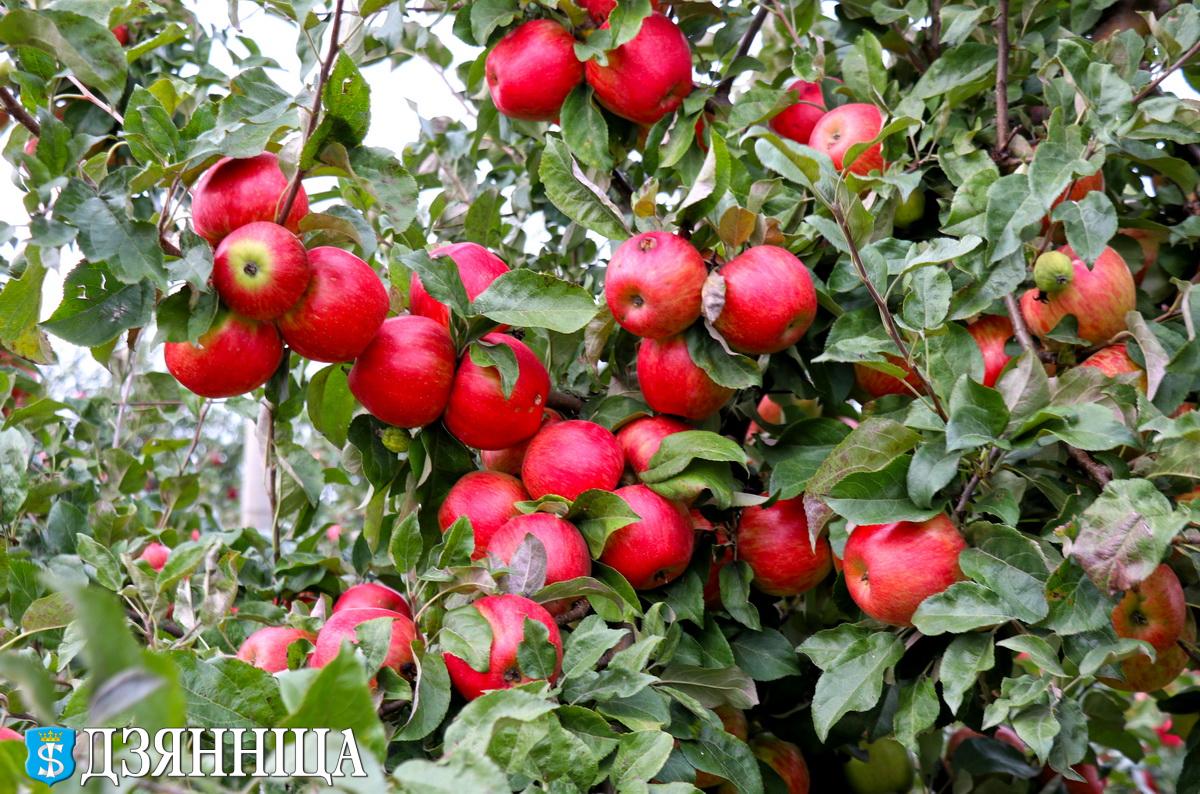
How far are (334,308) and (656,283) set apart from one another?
1.16ft

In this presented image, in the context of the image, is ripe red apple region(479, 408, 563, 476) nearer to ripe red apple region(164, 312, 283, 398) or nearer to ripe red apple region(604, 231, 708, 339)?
ripe red apple region(604, 231, 708, 339)

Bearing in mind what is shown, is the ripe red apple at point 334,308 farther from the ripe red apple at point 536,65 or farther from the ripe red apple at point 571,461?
the ripe red apple at point 536,65

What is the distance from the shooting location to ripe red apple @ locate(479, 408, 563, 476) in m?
1.31

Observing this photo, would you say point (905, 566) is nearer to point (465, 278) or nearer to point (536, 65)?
point (465, 278)

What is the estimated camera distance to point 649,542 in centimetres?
115

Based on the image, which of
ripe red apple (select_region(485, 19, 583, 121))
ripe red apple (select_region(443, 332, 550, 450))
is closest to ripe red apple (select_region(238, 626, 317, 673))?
ripe red apple (select_region(443, 332, 550, 450))

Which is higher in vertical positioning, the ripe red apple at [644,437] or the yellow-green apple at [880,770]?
the ripe red apple at [644,437]

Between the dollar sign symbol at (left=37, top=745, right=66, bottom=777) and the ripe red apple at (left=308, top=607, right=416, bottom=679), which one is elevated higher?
the dollar sign symbol at (left=37, top=745, right=66, bottom=777)

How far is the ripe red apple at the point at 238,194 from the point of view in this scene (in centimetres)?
106

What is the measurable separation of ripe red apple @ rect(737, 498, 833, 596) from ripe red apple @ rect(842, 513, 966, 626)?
0.45 feet

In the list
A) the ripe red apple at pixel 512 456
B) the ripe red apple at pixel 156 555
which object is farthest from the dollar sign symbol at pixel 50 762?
the ripe red apple at pixel 156 555

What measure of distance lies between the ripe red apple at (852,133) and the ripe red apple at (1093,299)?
0.95 feet

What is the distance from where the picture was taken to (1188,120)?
128 centimetres

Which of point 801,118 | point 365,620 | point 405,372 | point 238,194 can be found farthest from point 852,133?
point 365,620
